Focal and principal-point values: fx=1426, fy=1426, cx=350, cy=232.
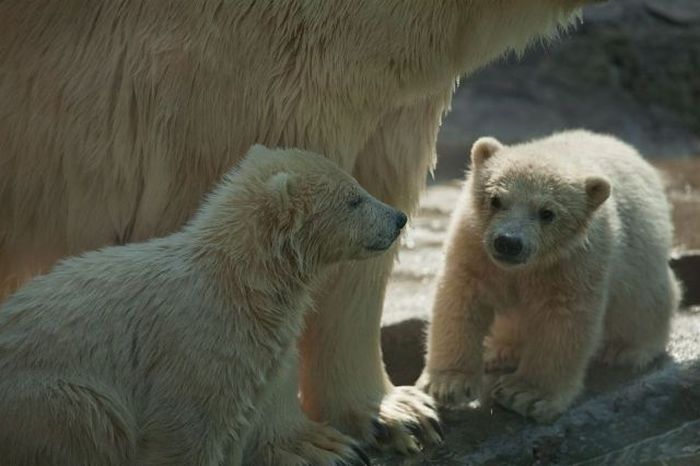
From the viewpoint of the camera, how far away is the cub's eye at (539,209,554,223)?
227 inches

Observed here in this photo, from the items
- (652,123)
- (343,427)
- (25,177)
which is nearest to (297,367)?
(343,427)

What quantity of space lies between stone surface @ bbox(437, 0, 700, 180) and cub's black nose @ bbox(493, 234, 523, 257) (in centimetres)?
538

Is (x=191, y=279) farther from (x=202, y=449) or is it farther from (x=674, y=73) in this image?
(x=674, y=73)

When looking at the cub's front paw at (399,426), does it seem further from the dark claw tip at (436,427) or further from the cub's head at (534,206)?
the cub's head at (534,206)

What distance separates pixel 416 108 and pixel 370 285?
28.6 inches

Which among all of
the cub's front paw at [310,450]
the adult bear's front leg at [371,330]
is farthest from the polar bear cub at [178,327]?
the adult bear's front leg at [371,330]

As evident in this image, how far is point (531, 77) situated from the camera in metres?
12.0

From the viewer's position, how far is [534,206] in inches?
226

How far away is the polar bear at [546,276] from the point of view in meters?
5.77

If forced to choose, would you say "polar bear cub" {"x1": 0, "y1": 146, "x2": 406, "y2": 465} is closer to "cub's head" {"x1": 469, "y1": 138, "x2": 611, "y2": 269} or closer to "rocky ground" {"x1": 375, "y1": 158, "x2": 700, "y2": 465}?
"cub's head" {"x1": 469, "y1": 138, "x2": 611, "y2": 269}

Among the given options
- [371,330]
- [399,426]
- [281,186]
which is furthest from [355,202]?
[399,426]

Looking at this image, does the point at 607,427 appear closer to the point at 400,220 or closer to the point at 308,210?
the point at 400,220

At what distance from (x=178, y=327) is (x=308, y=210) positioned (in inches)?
23.8

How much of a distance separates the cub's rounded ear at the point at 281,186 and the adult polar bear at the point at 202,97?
17.5 inches
